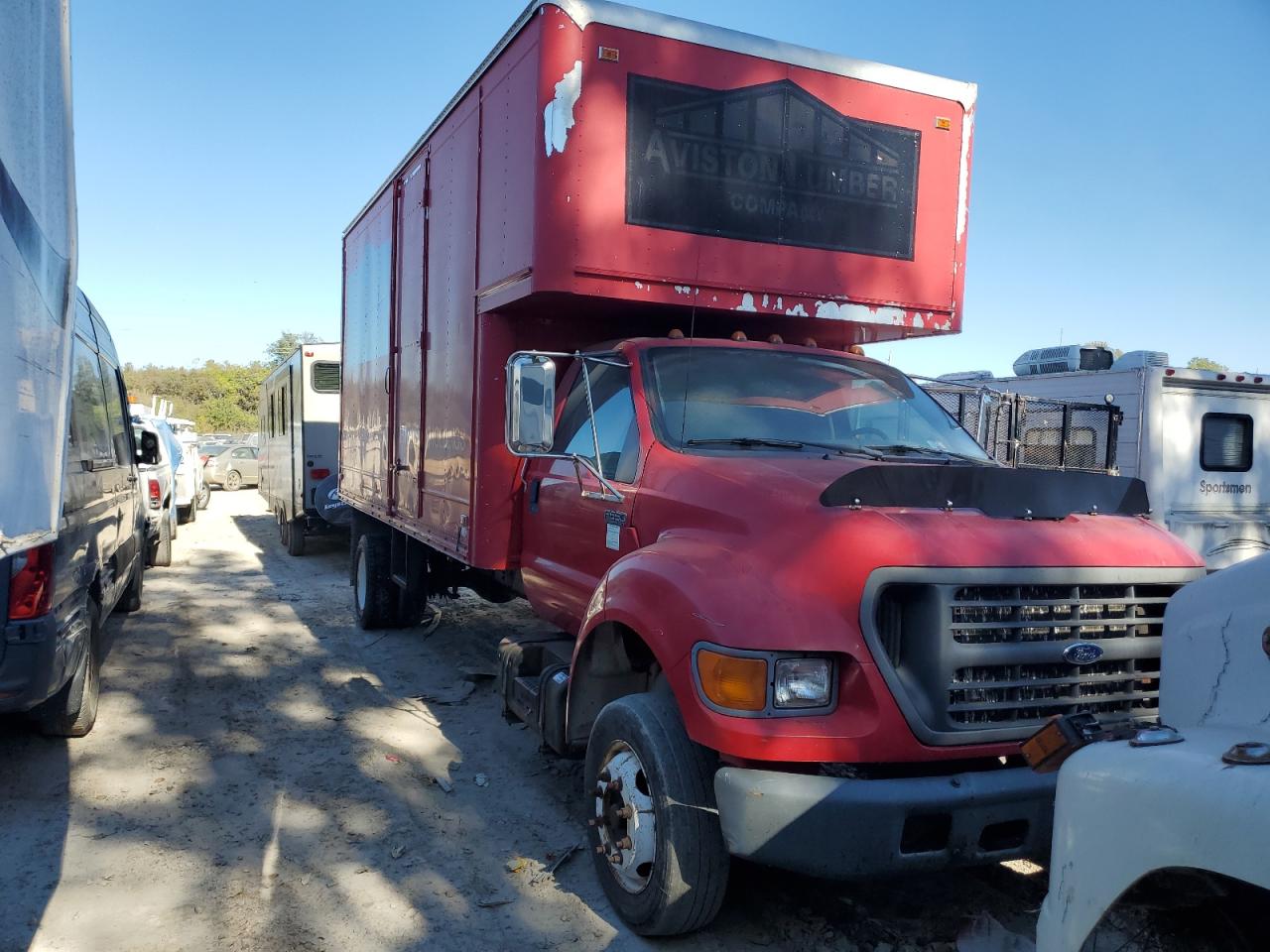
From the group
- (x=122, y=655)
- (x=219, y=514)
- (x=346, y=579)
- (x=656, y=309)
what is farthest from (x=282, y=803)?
(x=219, y=514)

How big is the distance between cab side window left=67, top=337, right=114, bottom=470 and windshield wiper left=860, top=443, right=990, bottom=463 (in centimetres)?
401

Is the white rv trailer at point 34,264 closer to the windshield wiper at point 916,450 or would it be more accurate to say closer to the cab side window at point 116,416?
the windshield wiper at point 916,450

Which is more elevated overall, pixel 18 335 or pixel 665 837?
pixel 18 335

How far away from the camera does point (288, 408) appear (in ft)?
46.4

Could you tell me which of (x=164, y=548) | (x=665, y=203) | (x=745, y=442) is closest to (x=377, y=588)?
(x=665, y=203)

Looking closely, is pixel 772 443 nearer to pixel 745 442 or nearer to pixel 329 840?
pixel 745 442

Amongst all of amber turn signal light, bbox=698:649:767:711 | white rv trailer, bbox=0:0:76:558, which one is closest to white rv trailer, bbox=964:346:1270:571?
amber turn signal light, bbox=698:649:767:711

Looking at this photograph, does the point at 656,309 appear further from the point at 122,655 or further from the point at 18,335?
the point at 122,655

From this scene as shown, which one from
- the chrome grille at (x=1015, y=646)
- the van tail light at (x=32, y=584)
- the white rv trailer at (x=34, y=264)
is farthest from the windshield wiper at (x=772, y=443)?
the van tail light at (x=32, y=584)

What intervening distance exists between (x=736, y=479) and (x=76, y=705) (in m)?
4.00

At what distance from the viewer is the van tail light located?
13.7ft

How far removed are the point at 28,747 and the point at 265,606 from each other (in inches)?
171

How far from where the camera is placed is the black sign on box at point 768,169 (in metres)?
4.49

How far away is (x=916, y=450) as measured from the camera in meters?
4.20
